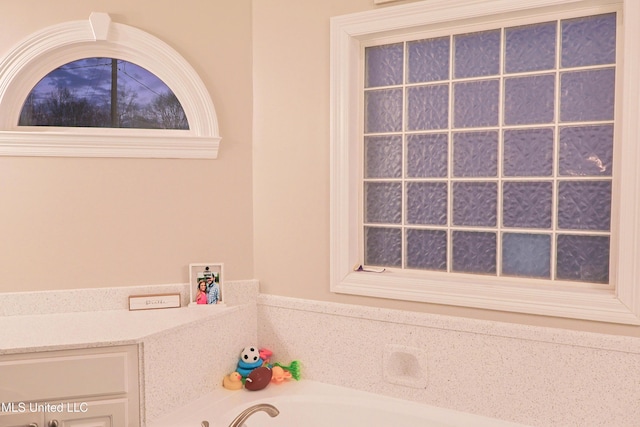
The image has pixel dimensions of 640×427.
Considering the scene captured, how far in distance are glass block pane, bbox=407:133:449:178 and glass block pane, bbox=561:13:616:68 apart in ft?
2.11

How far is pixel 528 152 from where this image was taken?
233 cm

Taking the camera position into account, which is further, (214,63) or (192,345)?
(214,63)

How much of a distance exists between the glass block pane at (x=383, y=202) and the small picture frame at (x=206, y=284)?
880 millimetres

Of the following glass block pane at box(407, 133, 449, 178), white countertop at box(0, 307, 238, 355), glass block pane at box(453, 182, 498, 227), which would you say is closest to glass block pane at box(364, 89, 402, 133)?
glass block pane at box(407, 133, 449, 178)

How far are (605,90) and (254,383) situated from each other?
6.99 feet

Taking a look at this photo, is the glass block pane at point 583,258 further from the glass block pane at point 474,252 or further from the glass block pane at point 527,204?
the glass block pane at point 474,252

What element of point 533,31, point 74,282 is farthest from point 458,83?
point 74,282

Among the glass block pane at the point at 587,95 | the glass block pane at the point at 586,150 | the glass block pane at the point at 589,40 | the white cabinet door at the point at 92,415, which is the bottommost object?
the white cabinet door at the point at 92,415

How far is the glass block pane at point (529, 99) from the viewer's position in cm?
228

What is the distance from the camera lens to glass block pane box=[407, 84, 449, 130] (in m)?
A: 2.53

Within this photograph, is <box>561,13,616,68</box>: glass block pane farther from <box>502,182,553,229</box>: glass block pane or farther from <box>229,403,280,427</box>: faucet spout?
<box>229,403,280,427</box>: faucet spout

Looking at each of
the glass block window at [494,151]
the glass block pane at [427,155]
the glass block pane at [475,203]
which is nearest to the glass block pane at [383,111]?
the glass block window at [494,151]

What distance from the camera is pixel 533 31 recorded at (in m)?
2.30

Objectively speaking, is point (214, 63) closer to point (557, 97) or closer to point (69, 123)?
point (69, 123)
